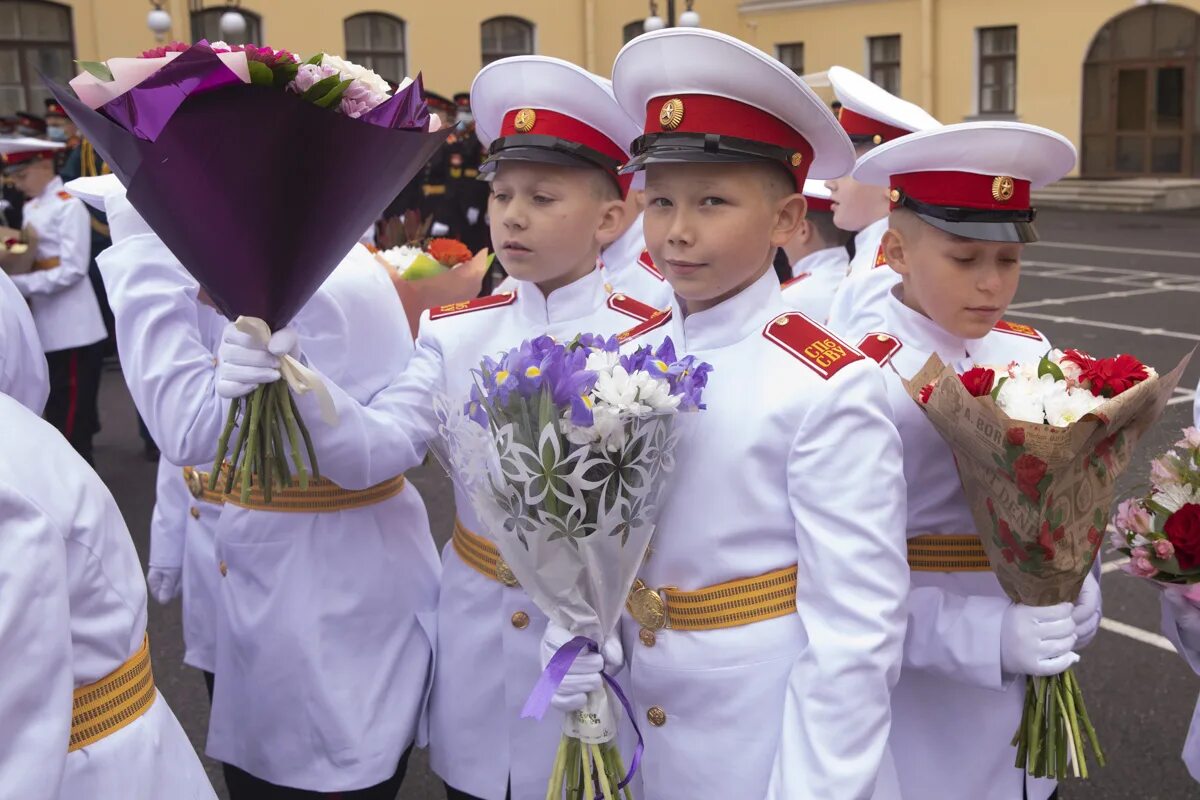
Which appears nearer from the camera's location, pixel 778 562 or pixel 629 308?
pixel 778 562

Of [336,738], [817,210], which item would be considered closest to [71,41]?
[817,210]

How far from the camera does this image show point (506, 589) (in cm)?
273

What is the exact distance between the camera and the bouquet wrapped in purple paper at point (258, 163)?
226cm

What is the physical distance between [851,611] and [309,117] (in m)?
1.22

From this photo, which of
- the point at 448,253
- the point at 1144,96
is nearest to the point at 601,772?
the point at 448,253

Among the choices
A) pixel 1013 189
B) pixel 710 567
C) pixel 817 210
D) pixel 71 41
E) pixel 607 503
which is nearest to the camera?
pixel 607 503

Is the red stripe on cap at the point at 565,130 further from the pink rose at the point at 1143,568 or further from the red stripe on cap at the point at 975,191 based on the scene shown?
the pink rose at the point at 1143,568

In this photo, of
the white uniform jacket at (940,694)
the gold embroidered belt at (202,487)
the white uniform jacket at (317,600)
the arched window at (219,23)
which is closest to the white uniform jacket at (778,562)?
the white uniform jacket at (940,694)

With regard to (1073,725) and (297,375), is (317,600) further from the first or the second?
(1073,725)


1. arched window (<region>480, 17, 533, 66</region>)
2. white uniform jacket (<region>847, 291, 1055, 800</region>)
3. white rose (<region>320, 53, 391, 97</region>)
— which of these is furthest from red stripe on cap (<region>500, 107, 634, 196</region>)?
arched window (<region>480, 17, 533, 66</region>)

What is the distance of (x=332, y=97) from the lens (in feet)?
7.81

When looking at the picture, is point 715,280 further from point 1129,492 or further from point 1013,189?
point 1129,492

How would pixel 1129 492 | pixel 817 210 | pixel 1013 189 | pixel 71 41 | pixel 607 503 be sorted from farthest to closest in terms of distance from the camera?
pixel 71 41 < pixel 817 210 < pixel 1129 492 < pixel 1013 189 < pixel 607 503

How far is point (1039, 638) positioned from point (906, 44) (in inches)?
1051
